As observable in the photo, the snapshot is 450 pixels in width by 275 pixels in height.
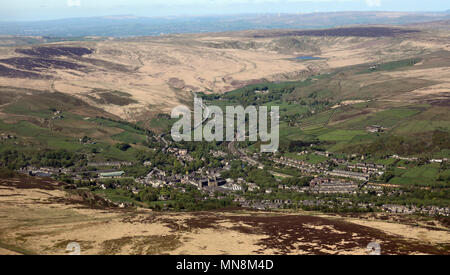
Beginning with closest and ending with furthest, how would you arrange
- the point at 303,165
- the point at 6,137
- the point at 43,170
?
the point at 43,170 < the point at 303,165 < the point at 6,137

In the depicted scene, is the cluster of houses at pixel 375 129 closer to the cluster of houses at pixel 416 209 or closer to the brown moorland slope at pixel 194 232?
the cluster of houses at pixel 416 209

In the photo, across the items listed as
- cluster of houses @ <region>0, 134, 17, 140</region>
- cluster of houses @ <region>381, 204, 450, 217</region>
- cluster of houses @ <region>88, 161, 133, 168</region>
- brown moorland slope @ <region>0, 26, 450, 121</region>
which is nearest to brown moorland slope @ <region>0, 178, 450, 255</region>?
cluster of houses @ <region>381, 204, 450, 217</region>

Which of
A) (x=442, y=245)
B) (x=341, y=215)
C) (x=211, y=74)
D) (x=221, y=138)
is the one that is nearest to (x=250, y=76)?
(x=211, y=74)

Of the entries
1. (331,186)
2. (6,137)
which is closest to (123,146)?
(6,137)

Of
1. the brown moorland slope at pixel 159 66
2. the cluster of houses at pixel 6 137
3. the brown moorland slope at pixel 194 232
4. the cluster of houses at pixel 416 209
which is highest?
the brown moorland slope at pixel 159 66

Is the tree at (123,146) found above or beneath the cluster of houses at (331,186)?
above

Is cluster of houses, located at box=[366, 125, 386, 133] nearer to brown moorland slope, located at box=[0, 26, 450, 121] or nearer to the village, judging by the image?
the village

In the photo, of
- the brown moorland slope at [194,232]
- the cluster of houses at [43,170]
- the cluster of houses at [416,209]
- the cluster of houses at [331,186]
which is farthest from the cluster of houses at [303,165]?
the cluster of houses at [43,170]

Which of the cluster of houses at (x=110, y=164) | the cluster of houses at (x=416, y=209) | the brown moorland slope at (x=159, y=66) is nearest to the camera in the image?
the cluster of houses at (x=416, y=209)

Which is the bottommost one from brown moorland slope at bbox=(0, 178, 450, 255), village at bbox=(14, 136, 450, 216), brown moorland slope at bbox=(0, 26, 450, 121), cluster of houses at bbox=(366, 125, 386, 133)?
village at bbox=(14, 136, 450, 216)

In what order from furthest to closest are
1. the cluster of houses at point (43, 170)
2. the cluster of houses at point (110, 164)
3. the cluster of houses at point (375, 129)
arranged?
1. the cluster of houses at point (375, 129)
2. the cluster of houses at point (110, 164)
3. the cluster of houses at point (43, 170)

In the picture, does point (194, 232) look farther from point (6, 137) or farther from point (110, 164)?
point (6, 137)

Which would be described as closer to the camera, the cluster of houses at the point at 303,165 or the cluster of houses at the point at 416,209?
the cluster of houses at the point at 416,209
